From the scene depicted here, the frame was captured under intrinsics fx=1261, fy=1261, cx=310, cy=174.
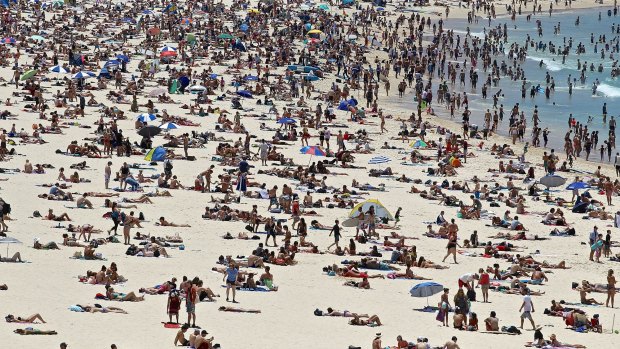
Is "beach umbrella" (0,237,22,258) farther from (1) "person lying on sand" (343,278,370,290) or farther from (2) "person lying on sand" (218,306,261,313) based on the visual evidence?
(1) "person lying on sand" (343,278,370,290)

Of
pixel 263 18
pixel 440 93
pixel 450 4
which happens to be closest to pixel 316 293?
pixel 440 93

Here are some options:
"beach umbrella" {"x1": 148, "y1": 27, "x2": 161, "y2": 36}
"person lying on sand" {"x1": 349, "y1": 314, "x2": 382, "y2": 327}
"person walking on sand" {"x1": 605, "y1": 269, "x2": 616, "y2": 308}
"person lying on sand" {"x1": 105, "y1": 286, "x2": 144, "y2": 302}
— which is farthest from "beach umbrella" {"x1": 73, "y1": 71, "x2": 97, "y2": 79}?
"person lying on sand" {"x1": 349, "y1": 314, "x2": 382, "y2": 327}

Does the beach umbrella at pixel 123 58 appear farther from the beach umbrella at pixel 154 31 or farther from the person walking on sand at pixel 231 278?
the person walking on sand at pixel 231 278

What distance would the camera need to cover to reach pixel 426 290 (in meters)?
23.9

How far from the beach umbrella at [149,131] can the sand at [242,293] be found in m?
1.83

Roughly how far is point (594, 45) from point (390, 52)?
52.9ft

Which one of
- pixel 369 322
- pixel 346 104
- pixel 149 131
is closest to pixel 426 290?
pixel 369 322

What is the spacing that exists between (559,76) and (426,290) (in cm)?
4481

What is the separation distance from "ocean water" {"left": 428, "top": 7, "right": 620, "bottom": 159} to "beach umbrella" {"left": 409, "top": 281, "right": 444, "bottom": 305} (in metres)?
22.9

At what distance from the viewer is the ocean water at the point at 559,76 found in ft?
176

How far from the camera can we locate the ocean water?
53500 mm

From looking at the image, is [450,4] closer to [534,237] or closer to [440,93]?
[440,93]

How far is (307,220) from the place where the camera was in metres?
31.9

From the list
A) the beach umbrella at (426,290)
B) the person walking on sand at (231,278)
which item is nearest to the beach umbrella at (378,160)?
the beach umbrella at (426,290)
